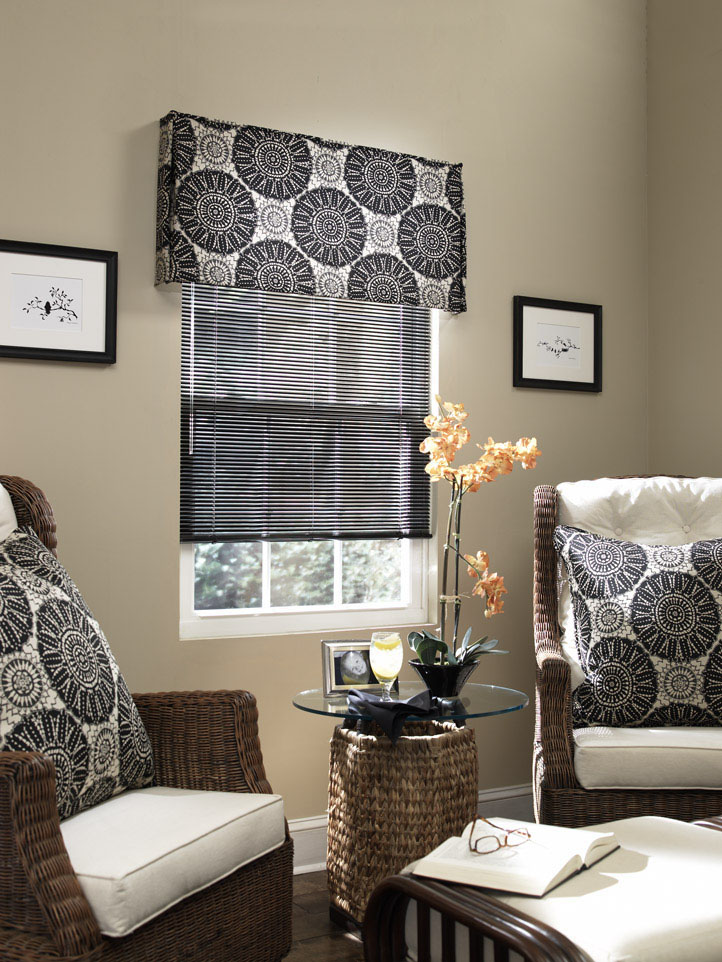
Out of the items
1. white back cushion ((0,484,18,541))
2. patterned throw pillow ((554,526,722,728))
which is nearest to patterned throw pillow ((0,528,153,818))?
white back cushion ((0,484,18,541))

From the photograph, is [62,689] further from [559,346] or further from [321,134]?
[559,346]

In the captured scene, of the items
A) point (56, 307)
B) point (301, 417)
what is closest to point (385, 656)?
point (301, 417)

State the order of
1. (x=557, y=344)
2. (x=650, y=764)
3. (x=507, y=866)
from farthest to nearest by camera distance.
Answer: (x=557, y=344), (x=650, y=764), (x=507, y=866)

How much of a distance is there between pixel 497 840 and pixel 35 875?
804mm

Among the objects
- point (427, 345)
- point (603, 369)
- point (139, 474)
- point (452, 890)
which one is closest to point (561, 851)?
point (452, 890)

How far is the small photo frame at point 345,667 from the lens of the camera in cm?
243

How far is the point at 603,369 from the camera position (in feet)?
11.6

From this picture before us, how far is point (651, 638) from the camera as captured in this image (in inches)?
99.7

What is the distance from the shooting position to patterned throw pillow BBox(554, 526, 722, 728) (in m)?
2.49

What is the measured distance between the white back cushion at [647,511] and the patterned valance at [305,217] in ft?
2.62

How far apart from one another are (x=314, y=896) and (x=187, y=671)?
2.50 ft

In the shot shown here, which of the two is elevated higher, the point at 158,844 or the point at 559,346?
the point at 559,346

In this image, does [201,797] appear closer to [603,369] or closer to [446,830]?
[446,830]

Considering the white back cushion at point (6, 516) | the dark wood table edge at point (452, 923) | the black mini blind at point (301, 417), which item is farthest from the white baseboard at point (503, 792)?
the white back cushion at point (6, 516)
